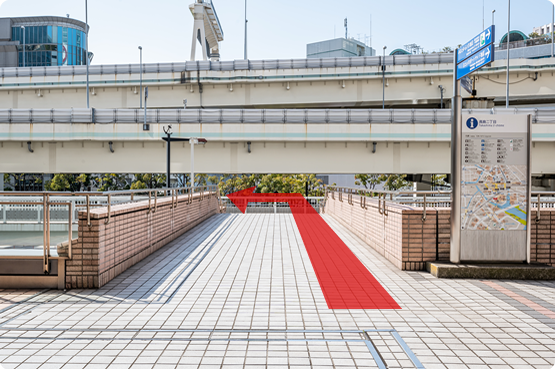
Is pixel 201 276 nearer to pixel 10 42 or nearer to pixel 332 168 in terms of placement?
pixel 332 168

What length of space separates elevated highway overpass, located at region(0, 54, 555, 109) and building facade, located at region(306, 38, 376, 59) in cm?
10627

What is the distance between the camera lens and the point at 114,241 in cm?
689

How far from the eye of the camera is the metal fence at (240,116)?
21453 millimetres

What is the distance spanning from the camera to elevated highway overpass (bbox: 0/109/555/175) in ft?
70.8

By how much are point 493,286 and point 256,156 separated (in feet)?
57.9

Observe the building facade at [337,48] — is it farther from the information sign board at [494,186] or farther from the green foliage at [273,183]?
the information sign board at [494,186]

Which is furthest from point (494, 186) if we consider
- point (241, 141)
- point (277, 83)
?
point (277, 83)

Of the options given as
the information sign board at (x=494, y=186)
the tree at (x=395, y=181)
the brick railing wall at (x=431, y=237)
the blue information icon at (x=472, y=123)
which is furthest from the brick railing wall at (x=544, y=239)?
the tree at (x=395, y=181)

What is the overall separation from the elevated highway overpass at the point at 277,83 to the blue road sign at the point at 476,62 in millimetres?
22865

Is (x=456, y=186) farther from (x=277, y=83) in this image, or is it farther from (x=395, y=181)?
(x=395, y=181)

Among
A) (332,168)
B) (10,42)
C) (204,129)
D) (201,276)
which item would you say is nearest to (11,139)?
(204,129)

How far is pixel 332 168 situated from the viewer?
2283 cm

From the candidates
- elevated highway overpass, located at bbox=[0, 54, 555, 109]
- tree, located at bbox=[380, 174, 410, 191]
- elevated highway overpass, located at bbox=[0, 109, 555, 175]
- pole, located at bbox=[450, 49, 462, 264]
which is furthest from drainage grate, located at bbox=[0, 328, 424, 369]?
tree, located at bbox=[380, 174, 410, 191]

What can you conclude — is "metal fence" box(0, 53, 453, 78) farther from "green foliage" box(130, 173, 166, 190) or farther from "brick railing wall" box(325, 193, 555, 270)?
"brick railing wall" box(325, 193, 555, 270)
